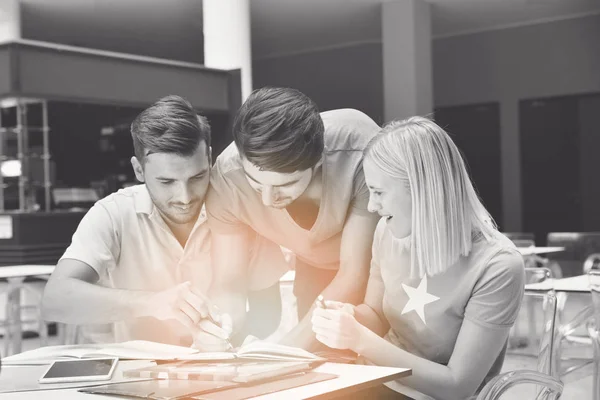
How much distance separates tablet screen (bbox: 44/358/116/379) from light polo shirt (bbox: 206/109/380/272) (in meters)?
0.57

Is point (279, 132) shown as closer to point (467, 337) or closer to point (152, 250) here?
point (467, 337)

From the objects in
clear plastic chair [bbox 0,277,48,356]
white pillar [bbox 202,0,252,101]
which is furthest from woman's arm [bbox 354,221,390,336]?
white pillar [bbox 202,0,252,101]

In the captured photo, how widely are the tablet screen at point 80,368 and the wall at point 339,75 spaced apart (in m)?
9.25

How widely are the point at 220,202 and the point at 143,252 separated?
37 cm

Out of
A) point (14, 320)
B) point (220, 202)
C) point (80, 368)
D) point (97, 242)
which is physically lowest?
point (14, 320)

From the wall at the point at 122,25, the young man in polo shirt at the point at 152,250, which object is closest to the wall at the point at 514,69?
the wall at the point at 122,25

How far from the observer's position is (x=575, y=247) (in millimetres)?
7445

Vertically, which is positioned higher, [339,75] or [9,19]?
[9,19]

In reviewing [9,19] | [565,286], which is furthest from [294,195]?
[9,19]

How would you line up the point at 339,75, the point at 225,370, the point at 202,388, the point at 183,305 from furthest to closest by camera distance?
the point at 339,75
the point at 183,305
the point at 225,370
the point at 202,388

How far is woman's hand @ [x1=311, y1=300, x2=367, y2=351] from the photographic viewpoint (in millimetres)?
1794

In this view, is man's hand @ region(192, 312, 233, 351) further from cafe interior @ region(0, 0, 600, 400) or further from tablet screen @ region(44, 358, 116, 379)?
cafe interior @ region(0, 0, 600, 400)

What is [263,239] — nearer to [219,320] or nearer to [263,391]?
[219,320]

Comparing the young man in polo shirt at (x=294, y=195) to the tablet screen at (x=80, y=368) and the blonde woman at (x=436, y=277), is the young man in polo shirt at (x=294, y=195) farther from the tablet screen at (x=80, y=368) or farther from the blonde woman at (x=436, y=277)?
the tablet screen at (x=80, y=368)
